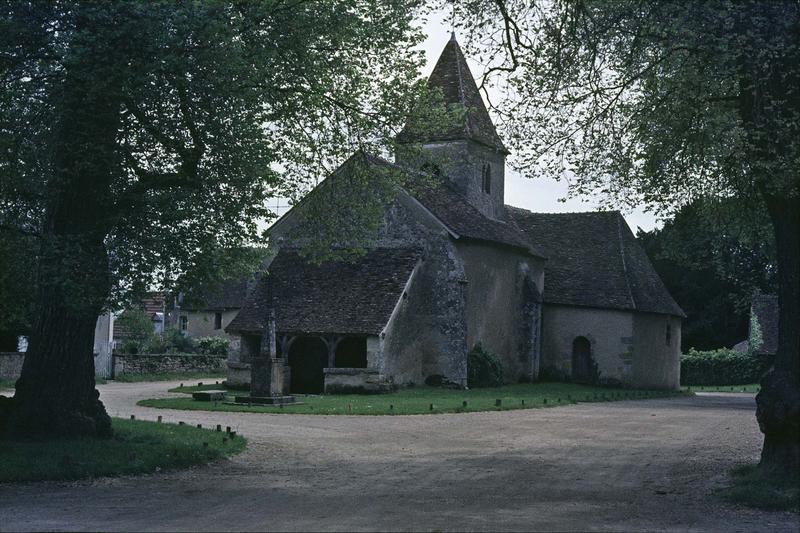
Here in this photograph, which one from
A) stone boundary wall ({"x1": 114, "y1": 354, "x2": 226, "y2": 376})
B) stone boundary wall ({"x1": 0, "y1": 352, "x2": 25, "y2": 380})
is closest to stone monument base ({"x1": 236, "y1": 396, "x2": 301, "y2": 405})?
stone boundary wall ({"x1": 0, "y1": 352, "x2": 25, "y2": 380})

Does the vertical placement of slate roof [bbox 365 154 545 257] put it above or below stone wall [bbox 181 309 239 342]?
above

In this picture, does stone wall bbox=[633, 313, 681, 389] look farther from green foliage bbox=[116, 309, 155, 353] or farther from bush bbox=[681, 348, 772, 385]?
green foliage bbox=[116, 309, 155, 353]

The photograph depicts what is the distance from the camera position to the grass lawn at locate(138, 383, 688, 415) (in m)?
25.6

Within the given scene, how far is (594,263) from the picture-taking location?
Answer: 45375mm

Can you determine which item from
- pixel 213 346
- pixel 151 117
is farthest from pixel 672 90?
pixel 213 346

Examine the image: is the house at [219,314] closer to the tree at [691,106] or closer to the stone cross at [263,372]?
the stone cross at [263,372]

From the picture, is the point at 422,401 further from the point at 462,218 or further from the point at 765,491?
the point at 765,491

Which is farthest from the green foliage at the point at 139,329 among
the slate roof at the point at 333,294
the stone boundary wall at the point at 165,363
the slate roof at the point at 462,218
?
the slate roof at the point at 462,218

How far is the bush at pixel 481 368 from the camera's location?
A: 122 ft

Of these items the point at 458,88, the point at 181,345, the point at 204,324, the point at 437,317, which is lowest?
the point at 181,345

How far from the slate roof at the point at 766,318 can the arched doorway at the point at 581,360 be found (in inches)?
680

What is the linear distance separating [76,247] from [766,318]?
5160cm

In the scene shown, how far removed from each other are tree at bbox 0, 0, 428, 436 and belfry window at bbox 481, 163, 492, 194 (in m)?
26.5

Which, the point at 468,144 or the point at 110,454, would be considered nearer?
the point at 110,454
